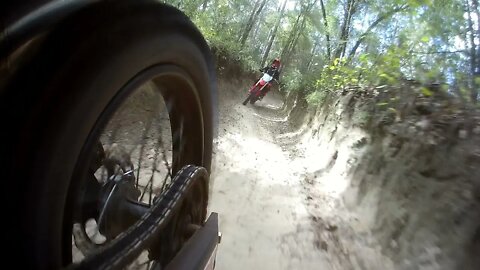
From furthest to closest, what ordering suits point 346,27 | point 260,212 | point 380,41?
point 346,27, point 380,41, point 260,212

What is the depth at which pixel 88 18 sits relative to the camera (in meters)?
0.64

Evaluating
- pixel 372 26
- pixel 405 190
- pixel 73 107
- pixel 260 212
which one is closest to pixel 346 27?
pixel 372 26

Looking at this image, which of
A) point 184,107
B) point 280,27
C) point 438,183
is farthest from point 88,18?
point 280,27

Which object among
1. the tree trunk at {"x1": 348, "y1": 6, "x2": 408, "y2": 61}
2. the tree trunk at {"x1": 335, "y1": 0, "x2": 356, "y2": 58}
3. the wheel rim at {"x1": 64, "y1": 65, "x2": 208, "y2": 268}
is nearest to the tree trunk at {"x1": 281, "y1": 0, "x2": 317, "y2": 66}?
the tree trunk at {"x1": 335, "y1": 0, "x2": 356, "y2": 58}

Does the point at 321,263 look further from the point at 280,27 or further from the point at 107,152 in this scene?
the point at 280,27

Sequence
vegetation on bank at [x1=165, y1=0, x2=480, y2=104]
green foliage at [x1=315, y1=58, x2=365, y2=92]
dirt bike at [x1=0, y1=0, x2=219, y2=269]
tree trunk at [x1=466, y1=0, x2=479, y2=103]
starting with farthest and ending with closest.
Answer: green foliage at [x1=315, y1=58, x2=365, y2=92], vegetation on bank at [x1=165, y1=0, x2=480, y2=104], tree trunk at [x1=466, y1=0, x2=479, y2=103], dirt bike at [x1=0, y1=0, x2=219, y2=269]

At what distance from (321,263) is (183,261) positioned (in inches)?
82.0

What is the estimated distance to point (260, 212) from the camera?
3381 millimetres

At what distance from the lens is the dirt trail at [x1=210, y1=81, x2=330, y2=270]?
8.67 ft

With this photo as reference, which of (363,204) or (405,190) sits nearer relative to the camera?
(405,190)

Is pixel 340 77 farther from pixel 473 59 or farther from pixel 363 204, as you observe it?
pixel 363 204

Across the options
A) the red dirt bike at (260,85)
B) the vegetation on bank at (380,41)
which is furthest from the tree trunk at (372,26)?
the red dirt bike at (260,85)

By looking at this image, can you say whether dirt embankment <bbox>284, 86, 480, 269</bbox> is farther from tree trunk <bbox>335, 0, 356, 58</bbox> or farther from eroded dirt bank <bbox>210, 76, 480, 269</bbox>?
tree trunk <bbox>335, 0, 356, 58</bbox>

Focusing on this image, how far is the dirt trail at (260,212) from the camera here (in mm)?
2643
